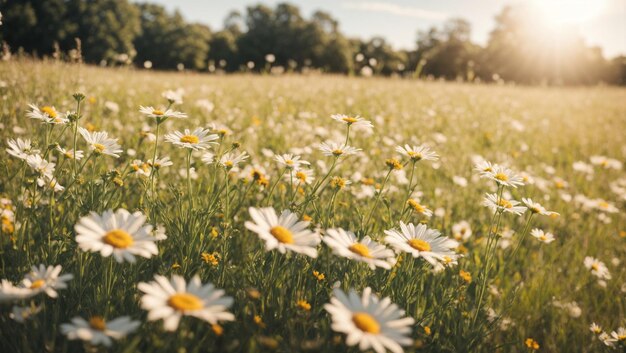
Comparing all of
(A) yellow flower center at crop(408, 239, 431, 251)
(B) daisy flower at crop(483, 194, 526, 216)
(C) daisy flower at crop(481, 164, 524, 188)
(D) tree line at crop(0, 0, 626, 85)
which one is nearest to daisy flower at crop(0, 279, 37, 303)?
(A) yellow flower center at crop(408, 239, 431, 251)

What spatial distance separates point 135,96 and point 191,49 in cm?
3937

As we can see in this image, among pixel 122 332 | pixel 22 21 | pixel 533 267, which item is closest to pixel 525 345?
pixel 533 267

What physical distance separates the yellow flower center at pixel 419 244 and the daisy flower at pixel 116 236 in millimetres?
904

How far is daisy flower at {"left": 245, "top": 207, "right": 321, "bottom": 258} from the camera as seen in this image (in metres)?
1.22

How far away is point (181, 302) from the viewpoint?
1051mm

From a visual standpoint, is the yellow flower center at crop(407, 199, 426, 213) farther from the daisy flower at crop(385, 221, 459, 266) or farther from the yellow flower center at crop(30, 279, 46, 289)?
the yellow flower center at crop(30, 279, 46, 289)

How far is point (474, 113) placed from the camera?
7.47 meters

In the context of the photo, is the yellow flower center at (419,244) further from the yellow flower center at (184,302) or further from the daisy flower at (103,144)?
the daisy flower at (103,144)

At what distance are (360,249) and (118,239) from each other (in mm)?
759

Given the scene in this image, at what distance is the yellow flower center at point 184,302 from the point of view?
1033mm

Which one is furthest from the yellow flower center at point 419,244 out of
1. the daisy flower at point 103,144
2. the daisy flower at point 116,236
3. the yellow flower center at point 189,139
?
the daisy flower at point 103,144

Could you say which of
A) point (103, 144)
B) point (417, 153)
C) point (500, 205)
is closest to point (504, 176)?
point (500, 205)

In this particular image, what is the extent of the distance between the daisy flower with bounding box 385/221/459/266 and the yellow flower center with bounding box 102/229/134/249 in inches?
32.9

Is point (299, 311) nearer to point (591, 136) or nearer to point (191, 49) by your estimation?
point (591, 136)
